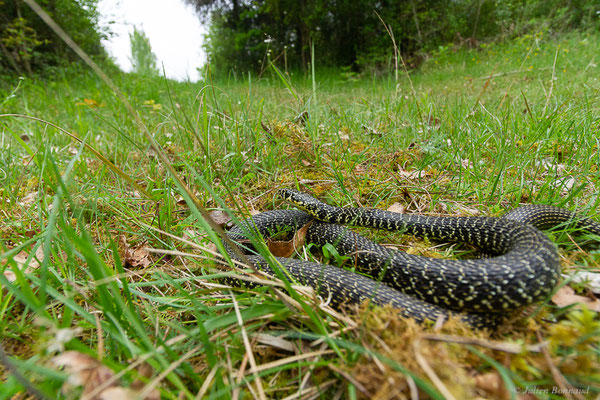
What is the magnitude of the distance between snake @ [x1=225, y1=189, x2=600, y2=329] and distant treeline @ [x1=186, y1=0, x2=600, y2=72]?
15.3 meters

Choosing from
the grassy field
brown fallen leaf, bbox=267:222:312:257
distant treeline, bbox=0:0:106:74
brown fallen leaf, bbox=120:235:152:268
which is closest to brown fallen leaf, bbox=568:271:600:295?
the grassy field

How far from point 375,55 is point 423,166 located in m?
15.1

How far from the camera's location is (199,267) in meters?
2.79

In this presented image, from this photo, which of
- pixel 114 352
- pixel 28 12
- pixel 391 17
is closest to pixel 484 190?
pixel 114 352

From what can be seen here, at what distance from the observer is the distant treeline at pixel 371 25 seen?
16406 millimetres

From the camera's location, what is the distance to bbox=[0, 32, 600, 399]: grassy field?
4.57ft

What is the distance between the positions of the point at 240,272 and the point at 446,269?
5.51 ft

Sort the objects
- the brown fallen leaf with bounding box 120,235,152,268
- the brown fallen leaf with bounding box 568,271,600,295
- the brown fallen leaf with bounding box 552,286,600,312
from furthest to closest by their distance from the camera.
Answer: the brown fallen leaf with bounding box 120,235,152,268, the brown fallen leaf with bounding box 568,271,600,295, the brown fallen leaf with bounding box 552,286,600,312

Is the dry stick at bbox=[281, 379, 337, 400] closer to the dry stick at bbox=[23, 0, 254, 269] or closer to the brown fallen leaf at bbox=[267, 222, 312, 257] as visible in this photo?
the dry stick at bbox=[23, 0, 254, 269]

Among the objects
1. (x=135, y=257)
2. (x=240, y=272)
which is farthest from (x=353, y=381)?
(x=135, y=257)

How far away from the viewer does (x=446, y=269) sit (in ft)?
7.66

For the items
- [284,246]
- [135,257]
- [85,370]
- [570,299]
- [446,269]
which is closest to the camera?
[85,370]

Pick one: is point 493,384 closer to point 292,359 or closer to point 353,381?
point 353,381

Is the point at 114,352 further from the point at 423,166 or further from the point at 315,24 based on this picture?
the point at 315,24
